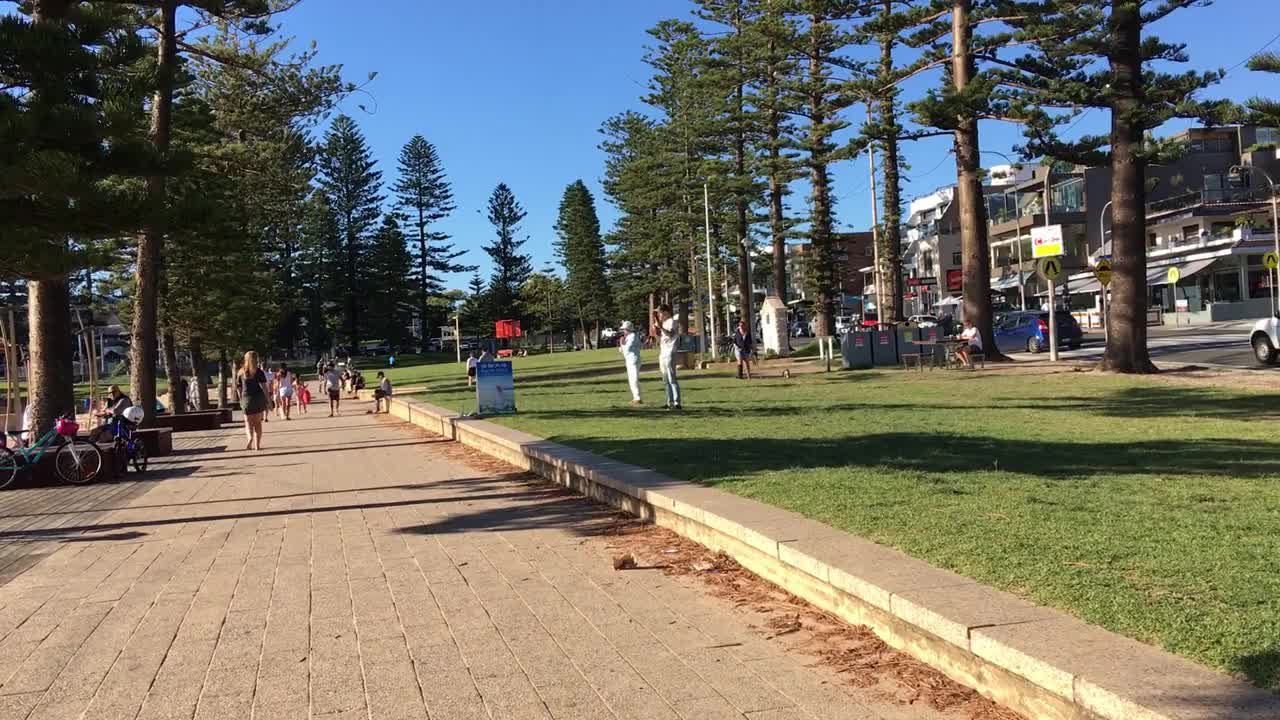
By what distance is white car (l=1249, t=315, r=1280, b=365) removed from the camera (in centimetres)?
2095

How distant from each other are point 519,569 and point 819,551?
2.18m

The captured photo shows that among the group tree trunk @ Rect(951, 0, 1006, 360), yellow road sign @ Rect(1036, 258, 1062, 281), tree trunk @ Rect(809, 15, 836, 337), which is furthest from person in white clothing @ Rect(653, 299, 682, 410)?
tree trunk @ Rect(809, 15, 836, 337)

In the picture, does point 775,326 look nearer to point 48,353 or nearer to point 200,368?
point 200,368

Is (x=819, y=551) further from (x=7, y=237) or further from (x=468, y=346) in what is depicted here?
(x=468, y=346)

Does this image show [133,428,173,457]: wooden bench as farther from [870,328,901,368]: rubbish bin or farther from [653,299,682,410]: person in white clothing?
[870,328,901,368]: rubbish bin

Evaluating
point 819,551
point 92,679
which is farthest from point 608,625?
point 92,679

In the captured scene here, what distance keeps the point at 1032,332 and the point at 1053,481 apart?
1074 inches

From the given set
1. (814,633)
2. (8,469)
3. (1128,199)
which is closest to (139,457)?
(8,469)

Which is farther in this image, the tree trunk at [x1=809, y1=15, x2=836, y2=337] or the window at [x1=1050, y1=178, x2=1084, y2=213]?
the window at [x1=1050, y1=178, x2=1084, y2=213]

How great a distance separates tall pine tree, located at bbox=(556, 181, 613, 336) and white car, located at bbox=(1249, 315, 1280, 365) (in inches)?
2843

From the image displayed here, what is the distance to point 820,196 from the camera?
37781 millimetres

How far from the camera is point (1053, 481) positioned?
757 cm

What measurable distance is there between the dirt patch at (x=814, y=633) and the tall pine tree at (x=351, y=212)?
8080 cm

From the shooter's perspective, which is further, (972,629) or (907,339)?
(907,339)
